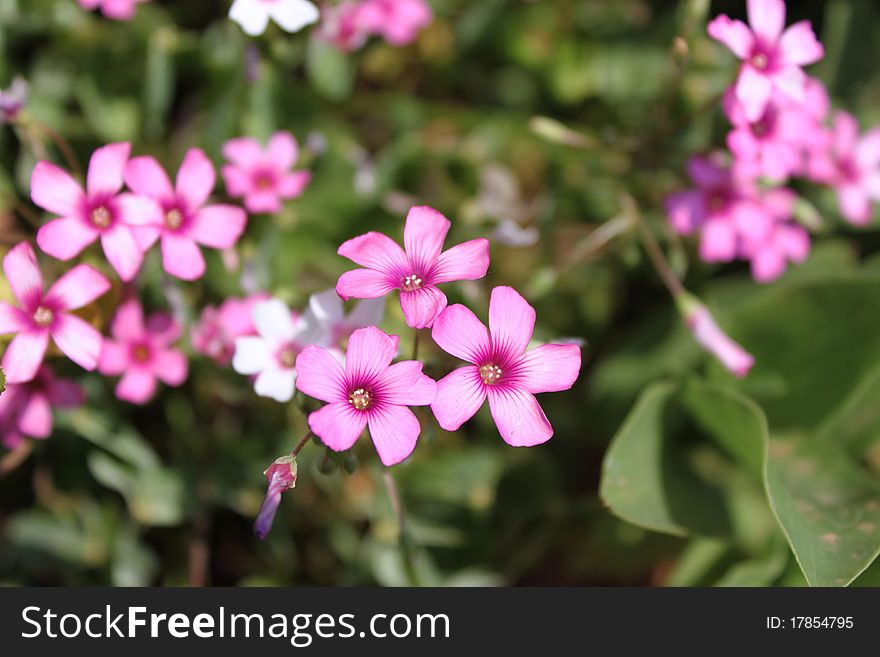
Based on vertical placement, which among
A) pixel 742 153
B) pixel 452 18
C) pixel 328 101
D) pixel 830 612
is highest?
pixel 452 18

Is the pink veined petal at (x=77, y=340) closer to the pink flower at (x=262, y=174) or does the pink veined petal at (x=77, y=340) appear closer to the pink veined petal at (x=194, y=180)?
the pink veined petal at (x=194, y=180)

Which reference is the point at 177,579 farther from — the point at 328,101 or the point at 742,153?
the point at 742,153

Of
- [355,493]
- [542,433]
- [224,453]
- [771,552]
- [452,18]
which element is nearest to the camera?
[542,433]

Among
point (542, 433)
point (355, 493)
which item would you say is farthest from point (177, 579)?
point (542, 433)

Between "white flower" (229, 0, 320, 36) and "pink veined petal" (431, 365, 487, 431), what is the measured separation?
→ 2.89 ft

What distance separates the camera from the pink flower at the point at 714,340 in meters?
1.97

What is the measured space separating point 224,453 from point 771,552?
149 cm

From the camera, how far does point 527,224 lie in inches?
98.0

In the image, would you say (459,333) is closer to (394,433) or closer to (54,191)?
(394,433)

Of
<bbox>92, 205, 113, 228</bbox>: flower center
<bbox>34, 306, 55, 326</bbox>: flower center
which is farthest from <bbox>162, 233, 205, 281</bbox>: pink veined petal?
<bbox>34, 306, 55, 326</bbox>: flower center

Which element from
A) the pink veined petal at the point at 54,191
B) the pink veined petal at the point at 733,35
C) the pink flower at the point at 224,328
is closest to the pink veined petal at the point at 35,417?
the pink flower at the point at 224,328

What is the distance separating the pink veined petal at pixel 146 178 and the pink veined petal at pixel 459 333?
709 mm

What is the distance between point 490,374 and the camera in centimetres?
146

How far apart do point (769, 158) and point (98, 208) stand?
1476 millimetres
